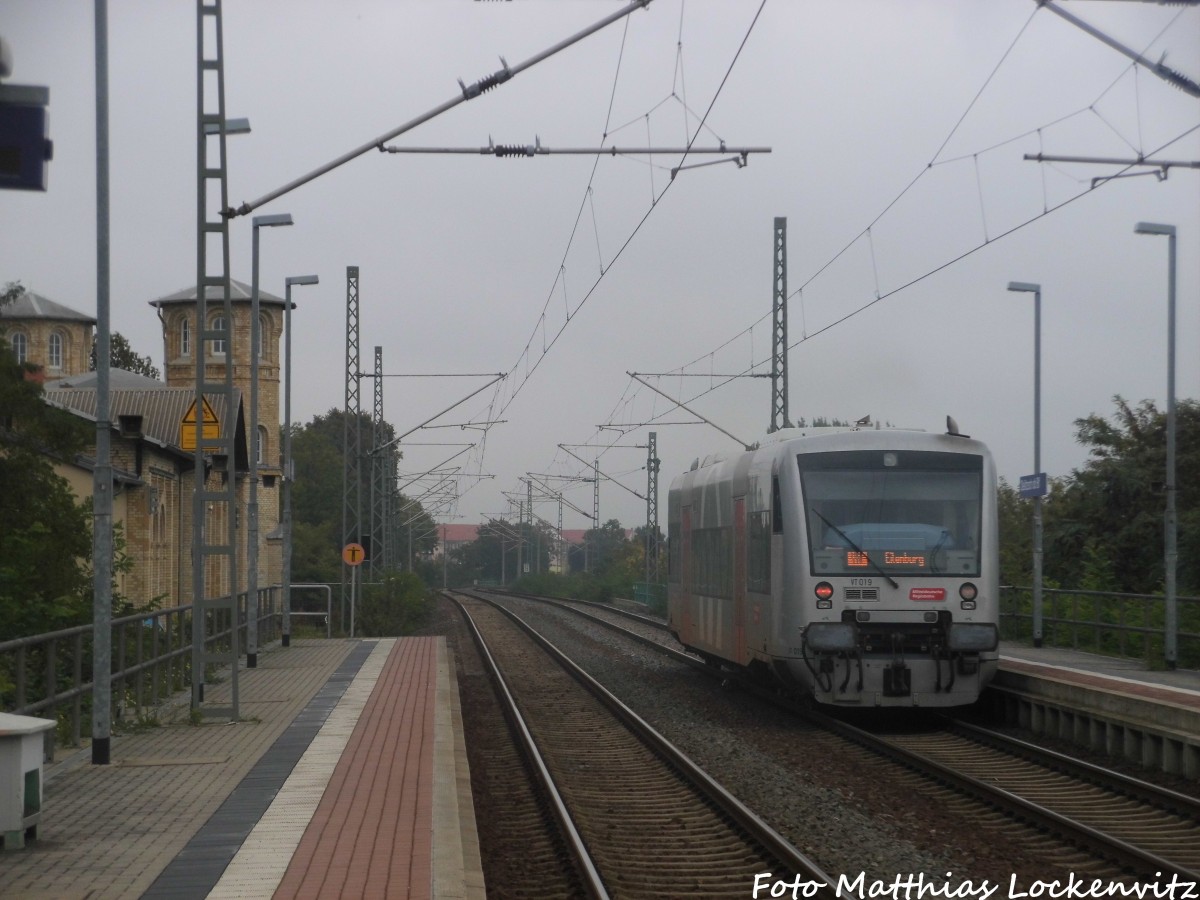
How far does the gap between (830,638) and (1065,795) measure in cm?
398

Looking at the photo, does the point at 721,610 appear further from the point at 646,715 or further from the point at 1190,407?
the point at 1190,407

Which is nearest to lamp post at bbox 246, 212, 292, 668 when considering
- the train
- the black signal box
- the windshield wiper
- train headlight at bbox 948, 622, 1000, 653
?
the train

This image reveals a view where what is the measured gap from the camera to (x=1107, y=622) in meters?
23.1

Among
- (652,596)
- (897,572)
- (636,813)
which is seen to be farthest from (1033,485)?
(652,596)

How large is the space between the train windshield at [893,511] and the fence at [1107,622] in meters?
5.24

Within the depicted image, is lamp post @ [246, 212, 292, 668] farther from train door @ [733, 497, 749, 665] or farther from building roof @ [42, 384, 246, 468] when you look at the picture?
building roof @ [42, 384, 246, 468]

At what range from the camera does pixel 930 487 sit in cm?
1606

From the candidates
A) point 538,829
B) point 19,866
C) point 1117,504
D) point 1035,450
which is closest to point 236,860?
point 19,866

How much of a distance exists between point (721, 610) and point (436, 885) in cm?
1231

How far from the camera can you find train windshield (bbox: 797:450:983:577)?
15.7 meters

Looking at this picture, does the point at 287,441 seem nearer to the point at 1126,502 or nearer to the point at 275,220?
the point at 275,220

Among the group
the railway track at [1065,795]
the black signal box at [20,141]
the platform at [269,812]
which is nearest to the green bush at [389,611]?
the platform at [269,812]

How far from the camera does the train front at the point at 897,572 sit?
15461mm

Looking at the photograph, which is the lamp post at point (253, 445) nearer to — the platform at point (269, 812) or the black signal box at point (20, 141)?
the platform at point (269, 812)
